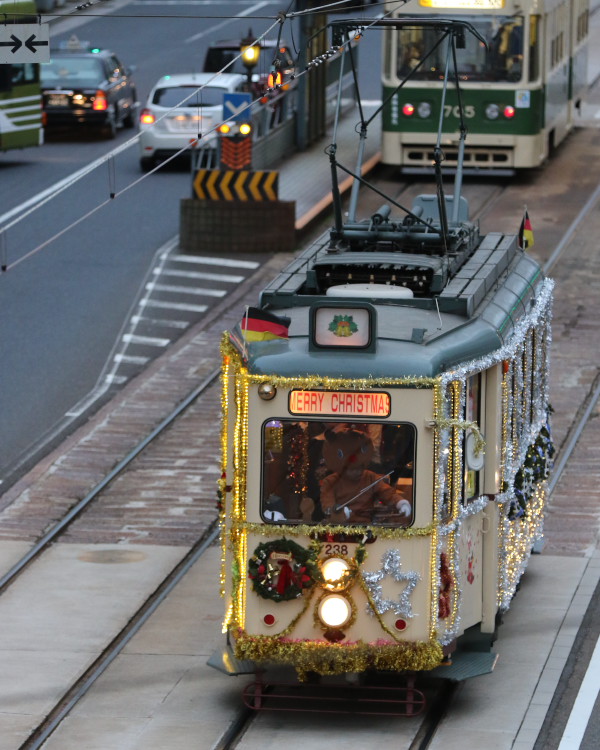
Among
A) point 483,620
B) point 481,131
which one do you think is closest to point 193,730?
point 483,620

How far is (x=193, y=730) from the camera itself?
496 inches

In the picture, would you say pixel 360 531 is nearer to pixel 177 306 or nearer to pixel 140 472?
pixel 140 472

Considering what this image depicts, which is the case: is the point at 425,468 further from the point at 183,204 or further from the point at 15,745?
the point at 183,204

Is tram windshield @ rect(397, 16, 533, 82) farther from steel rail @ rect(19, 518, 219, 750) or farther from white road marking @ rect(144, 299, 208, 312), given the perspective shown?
steel rail @ rect(19, 518, 219, 750)

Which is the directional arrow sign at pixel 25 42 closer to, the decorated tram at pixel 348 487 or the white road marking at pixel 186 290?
the decorated tram at pixel 348 487

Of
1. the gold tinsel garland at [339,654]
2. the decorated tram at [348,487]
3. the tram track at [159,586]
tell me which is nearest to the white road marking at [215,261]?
the tram track at [159,586]

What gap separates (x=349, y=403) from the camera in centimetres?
1211

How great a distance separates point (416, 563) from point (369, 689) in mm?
1358

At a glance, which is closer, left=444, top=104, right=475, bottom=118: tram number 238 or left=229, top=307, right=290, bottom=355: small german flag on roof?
left=229, top=307, right=290, bottom=355: small german flag on roof

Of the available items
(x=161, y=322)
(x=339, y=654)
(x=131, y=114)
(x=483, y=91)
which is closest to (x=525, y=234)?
(x=339, y=654)

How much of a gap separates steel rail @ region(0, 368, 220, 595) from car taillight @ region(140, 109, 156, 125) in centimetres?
973

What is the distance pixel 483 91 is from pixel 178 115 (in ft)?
17.3

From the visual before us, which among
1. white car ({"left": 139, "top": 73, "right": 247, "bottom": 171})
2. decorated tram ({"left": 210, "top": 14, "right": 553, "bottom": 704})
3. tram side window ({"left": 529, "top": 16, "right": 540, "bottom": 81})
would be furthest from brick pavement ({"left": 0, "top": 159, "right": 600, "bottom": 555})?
white car ({"left": 139, "top": 73, "right": 247, "bottom": 171})

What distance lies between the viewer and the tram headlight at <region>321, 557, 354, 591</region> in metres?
12.2
